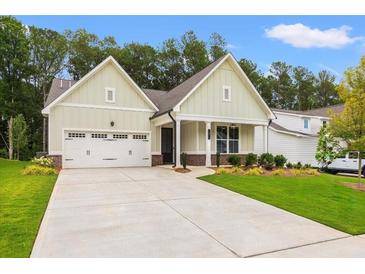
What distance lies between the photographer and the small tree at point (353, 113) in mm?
11328

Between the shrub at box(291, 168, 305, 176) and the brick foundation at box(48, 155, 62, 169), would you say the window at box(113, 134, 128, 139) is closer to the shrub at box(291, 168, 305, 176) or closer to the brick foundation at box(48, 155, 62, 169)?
the brick foundation at box(48, 155, 62, 169)

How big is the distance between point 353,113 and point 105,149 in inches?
480

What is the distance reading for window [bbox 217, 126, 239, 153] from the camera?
18.3 metres

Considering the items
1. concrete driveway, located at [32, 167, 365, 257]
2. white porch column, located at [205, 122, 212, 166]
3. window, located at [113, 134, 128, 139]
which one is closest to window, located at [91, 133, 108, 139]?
window, located at [113, 134, 128, 139]

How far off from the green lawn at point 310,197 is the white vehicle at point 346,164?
26.3ft

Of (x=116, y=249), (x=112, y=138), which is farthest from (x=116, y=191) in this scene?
(x=112, y=138)

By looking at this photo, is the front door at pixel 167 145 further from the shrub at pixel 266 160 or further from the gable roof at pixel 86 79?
the shrub at pixel 266 160

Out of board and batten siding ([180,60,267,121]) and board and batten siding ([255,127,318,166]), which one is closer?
board and batten siding ([180,60,267,121])

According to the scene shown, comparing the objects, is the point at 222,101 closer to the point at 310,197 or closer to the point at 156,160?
the point at 156,160

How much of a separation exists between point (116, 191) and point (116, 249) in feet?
15.9

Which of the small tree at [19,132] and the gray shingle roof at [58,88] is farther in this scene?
the small tree at [19,132]

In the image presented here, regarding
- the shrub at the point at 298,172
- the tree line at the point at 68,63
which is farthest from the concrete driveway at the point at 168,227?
the tree line at the point at 68,63

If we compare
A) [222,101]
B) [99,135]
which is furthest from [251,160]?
[99,135]

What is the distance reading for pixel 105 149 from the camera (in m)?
16.8
